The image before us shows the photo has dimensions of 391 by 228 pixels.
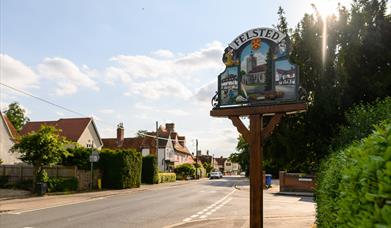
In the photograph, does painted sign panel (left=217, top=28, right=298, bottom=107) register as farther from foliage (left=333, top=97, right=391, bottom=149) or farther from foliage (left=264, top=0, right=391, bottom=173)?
foliage (left=333, top=97, right=391, bottom=149)

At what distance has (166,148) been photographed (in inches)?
3238

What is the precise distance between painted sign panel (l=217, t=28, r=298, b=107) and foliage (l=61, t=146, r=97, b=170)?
24.6 metres

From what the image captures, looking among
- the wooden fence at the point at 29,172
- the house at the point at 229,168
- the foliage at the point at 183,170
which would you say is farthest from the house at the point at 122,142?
the house at the point at 229,168

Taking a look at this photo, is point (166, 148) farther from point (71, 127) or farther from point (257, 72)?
point (257, 72)

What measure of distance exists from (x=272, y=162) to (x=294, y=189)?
2208 cm

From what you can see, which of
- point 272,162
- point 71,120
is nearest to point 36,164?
point 272,162

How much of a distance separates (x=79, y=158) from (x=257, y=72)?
25.6m

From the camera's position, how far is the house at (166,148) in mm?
79812

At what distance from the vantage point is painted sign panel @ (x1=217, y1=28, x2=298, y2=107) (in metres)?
10.5

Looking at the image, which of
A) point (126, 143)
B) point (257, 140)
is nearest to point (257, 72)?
point (257, 140)

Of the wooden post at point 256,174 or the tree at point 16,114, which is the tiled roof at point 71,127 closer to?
the tree at point 16,114

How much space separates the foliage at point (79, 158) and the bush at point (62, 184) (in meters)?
2.38

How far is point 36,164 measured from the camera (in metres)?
27.1

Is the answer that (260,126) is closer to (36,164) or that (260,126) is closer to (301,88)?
(301,88)
